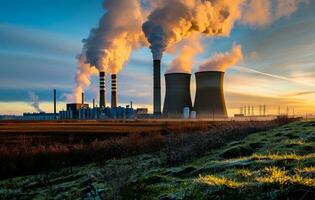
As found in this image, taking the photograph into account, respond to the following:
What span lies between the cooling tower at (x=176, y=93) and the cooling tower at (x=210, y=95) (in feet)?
8.76

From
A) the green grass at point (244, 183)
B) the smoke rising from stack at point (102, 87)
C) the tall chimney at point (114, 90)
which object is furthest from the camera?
the tall chimney at point (114, 90)

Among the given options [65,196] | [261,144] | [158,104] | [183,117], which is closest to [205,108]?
[183,117]

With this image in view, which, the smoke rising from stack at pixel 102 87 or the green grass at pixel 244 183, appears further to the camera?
the smoke rising from stack at pixel 102 87

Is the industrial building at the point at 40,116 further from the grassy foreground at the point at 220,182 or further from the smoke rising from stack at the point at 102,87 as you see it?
the grassy foreground at the point at 220,182

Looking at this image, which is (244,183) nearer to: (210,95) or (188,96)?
(210,95)

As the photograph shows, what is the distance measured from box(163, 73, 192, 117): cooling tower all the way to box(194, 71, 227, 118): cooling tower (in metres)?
2.67

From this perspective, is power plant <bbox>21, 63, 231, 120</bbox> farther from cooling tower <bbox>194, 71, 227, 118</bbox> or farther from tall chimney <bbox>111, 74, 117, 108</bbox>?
tall chimney <bbox>111, 74, 117, 108</bbox>

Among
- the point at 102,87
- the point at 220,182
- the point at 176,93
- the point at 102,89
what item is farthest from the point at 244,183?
the point at 102,89

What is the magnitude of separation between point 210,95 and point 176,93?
23.0 ft

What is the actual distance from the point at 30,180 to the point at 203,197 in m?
13.6

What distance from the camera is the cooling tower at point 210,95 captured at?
226 ft

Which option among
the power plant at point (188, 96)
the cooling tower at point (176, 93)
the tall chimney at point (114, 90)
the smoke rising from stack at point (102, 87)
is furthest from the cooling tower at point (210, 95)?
the tall chimney at point (114, 90)

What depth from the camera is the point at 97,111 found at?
114250 mm

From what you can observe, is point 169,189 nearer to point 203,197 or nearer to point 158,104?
point 203,197
